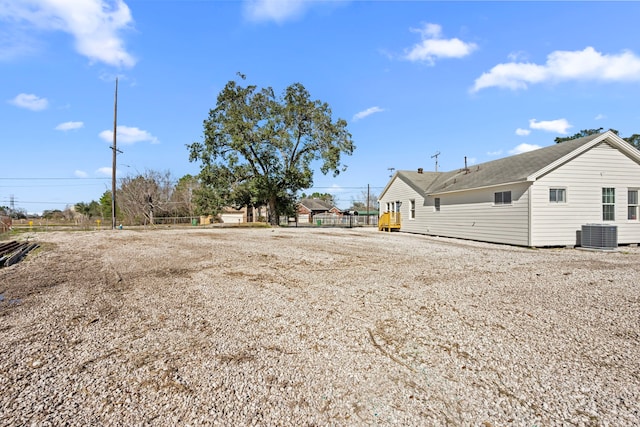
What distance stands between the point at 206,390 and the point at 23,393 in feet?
4.23

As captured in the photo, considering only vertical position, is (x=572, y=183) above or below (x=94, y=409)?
above

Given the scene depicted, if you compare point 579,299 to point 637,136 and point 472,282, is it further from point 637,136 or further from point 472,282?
point 637,136

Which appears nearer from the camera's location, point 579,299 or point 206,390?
point 206,390

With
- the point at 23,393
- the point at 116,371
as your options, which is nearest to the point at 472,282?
the point at 116,371

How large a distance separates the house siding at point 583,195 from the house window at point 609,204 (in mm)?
128

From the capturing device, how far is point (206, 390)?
91.2 inches

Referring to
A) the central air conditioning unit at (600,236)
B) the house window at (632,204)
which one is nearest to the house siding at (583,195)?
the house window at (632,204)

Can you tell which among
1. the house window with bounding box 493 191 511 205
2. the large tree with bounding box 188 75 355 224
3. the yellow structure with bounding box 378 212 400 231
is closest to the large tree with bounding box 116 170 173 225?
the large tree with bounding box 188 75 355 224

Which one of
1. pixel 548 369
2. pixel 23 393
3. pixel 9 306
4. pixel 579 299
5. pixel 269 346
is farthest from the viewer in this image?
pixel 579 299

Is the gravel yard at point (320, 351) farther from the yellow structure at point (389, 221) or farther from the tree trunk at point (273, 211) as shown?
the tree trunk at point (273, 211)

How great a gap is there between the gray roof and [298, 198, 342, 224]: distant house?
36335 mm

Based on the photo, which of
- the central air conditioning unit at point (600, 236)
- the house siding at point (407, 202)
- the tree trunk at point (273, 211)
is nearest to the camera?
the central air conditioning unit at point (600, 236)

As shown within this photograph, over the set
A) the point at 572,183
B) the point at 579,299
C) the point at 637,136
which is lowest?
the point at 579,299

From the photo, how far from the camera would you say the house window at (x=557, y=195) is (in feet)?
39.1
